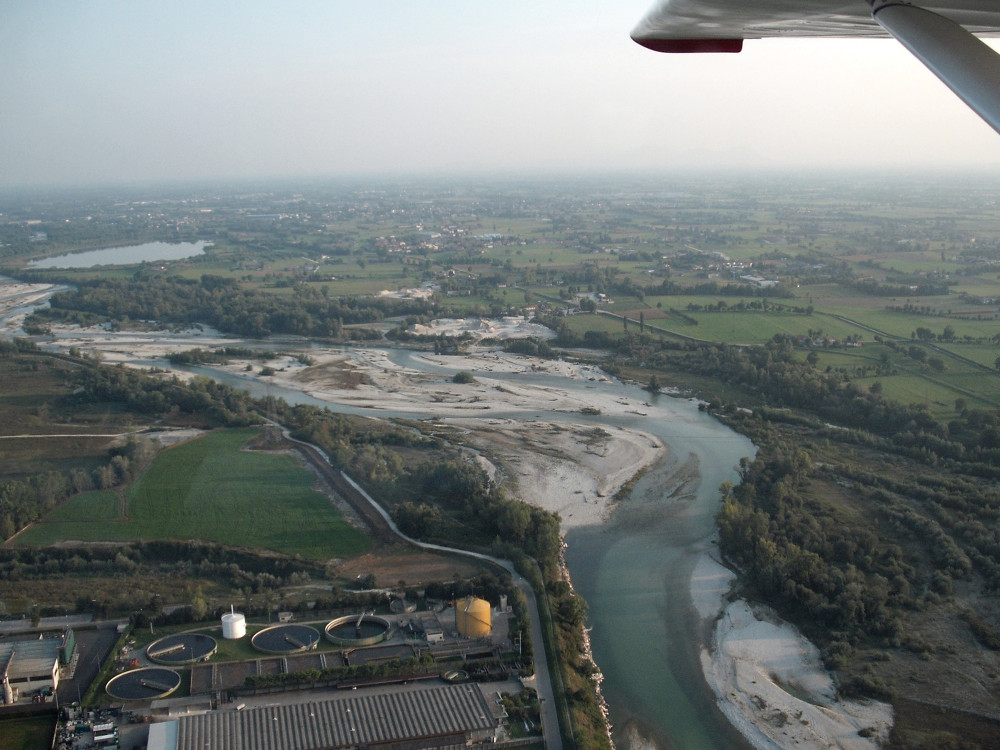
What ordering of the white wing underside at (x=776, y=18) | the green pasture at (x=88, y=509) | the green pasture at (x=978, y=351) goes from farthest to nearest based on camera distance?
the green pasture at (x=978, y=351) → the green pasture at (x=88, y=509) → the white wing underside at (x=776, y=18)

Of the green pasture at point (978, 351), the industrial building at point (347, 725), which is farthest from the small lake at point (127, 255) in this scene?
the industrial building at point (347, 725)

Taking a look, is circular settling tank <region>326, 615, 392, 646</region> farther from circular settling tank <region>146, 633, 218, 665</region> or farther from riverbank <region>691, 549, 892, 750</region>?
riverbank <region>691, 549, 892, 750</region>

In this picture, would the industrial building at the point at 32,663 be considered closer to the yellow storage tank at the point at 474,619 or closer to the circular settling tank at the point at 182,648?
the circular settling tank at the point at 182,648

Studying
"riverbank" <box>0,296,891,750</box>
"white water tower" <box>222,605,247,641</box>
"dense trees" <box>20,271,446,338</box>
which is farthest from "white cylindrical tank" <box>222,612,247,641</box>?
"dense trees" <box>20,271,446,338</box>

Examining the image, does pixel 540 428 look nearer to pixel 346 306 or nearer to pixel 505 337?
pixel 505 337

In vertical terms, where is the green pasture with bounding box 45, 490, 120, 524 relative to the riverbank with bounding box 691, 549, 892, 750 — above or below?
above

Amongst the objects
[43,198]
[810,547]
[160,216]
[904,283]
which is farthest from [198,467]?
[43,198]
